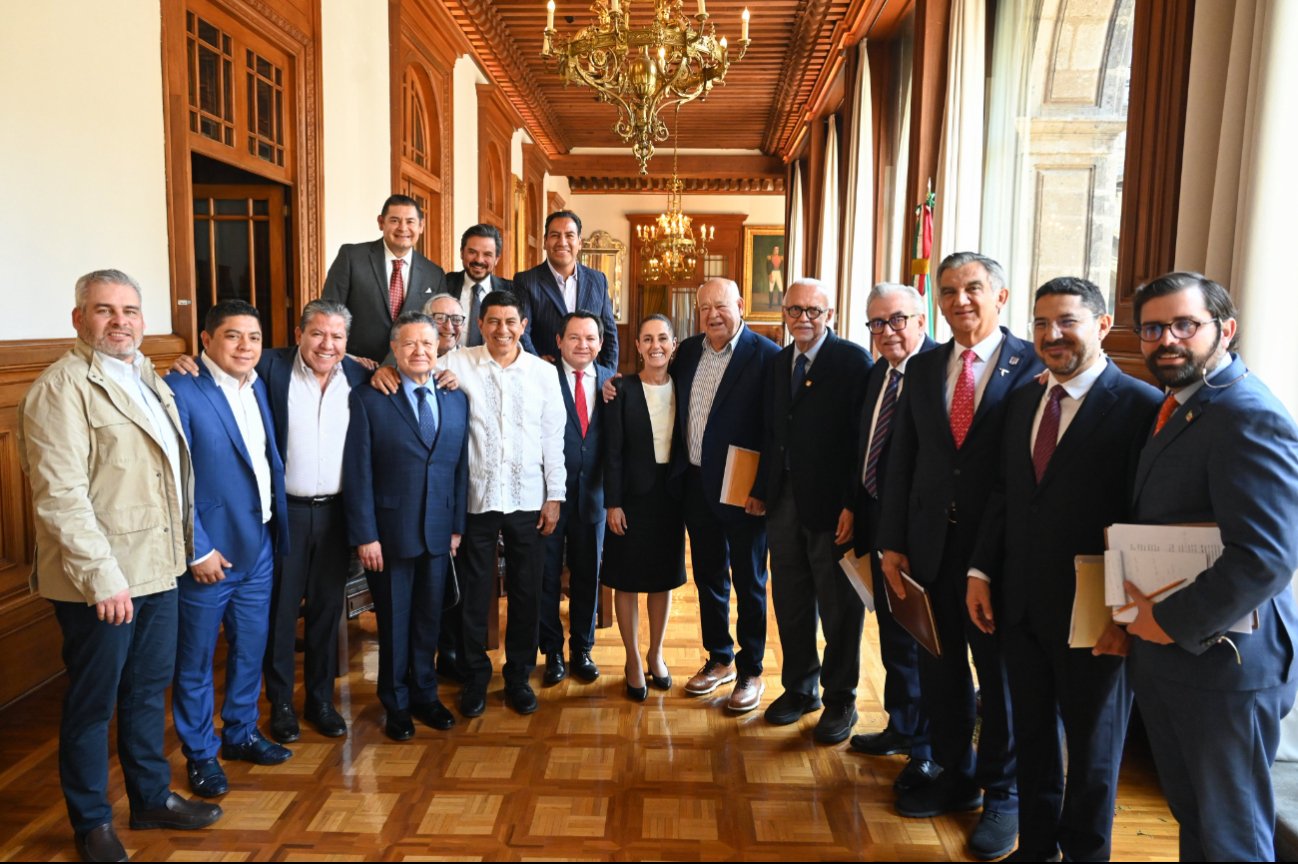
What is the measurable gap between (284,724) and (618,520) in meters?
1.61

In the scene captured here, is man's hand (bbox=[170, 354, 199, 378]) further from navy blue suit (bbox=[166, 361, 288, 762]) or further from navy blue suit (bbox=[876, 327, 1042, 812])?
navy blue suit (bbox=[876, 327, 1042, 812])

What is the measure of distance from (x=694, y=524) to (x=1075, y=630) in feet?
6.28

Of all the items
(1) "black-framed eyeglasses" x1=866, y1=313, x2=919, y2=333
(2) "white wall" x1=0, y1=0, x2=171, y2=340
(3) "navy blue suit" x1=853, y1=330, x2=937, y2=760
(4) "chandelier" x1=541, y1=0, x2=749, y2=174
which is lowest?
(3) "navy blue suit" x1=853, y1=330, x2=937, y2=760

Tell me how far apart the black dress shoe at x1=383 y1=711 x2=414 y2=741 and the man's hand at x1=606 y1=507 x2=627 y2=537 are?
1.18 metres

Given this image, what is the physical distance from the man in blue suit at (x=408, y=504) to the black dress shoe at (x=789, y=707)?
137cm

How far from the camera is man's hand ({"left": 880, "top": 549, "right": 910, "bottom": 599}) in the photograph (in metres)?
3.13

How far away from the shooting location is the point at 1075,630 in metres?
2.41

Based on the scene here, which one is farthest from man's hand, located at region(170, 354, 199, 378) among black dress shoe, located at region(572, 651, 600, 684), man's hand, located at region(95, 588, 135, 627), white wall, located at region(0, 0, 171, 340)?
black dress shoe, located at region(572, 651, 600, 684)

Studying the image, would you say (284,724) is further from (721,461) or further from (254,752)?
(721,461)

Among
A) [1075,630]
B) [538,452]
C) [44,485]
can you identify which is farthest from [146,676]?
[1075,630]

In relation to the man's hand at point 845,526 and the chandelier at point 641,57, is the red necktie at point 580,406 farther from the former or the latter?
the chandelier at point 641,57

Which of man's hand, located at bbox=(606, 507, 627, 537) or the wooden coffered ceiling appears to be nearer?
man's hand, located at bbox=(606, 507, 627, 537)

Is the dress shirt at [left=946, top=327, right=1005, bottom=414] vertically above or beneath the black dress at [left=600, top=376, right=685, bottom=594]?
above

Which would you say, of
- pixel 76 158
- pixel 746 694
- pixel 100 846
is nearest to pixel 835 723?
pixel 746 694
